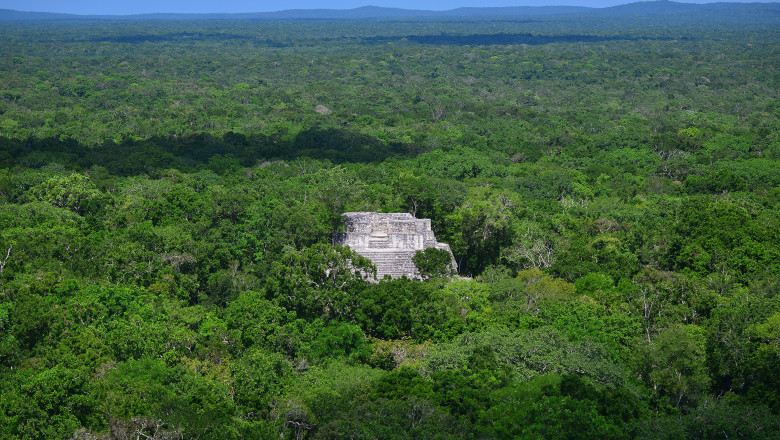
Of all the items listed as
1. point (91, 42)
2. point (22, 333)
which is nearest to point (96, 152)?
point (22, 333)

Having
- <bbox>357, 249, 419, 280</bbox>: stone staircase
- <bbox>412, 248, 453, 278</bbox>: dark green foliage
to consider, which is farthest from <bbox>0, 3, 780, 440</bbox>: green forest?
<bbox>357, 249, 419, 280</bbox>: stone staircase

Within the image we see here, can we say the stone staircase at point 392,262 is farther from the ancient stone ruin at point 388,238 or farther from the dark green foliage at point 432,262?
the dark green foliage at point 432,262

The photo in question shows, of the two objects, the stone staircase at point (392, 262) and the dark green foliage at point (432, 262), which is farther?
the stone staircase at point (392, 262)

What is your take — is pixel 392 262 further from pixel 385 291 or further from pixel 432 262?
pixel 385 291

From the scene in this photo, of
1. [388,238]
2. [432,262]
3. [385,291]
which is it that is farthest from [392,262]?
[385,291]

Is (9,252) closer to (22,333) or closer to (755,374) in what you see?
(22,333)

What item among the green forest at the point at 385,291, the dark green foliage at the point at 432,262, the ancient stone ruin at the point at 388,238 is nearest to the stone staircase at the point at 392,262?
the ancient stone ruin at the point at 388,238
